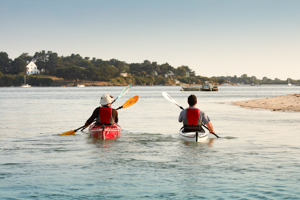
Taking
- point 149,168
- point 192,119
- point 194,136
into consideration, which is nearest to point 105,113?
point 192,119

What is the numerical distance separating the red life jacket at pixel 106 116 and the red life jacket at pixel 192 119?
11.9ft

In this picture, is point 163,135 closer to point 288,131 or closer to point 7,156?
point 288,131

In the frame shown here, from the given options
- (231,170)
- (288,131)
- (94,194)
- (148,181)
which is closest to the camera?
(94,194)

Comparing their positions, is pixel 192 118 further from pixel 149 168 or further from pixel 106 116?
pixel 149 168

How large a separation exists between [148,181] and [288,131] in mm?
14222

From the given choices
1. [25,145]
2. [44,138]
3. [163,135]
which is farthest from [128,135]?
[25,145]

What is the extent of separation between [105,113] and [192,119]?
4165mm

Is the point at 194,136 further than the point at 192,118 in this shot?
Yes

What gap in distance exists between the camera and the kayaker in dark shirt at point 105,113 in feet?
58.4

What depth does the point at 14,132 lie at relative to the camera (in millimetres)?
22891

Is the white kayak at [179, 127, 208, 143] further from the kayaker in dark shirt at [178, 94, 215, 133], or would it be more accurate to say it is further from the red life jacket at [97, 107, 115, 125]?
the red life jacket at [97, 107, 115, 125]

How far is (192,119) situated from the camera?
16719 mm

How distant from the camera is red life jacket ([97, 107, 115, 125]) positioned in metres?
18.0

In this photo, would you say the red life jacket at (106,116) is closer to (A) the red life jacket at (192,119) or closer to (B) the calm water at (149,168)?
(B) the calm water at (149,168)
